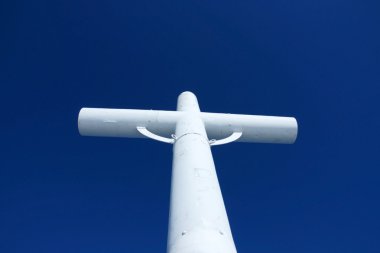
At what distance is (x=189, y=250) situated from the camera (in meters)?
3.43

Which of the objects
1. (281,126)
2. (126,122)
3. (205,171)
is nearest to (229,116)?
(281,126)

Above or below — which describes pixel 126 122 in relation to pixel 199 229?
above

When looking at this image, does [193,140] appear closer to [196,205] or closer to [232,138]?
[232,138]

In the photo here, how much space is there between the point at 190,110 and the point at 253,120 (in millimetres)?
1590

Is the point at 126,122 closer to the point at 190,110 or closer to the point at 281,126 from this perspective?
the point at 190,110

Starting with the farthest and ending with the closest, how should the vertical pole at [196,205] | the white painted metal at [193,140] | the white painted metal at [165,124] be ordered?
the white painted metal at [165,124], the white painted metal at [193,140], the vertical pole at [196,205]

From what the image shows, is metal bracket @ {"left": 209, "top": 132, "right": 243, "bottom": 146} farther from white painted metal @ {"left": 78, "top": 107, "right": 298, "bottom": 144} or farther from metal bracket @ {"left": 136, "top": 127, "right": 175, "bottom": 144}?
metal bracket @ {"left": 136, "top": 127, "right": 175, "bottom": 144}

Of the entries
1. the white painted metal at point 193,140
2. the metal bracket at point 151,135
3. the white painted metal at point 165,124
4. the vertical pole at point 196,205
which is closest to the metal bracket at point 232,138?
the white painted metal at point 193,140

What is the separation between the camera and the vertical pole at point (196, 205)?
3.59 metres

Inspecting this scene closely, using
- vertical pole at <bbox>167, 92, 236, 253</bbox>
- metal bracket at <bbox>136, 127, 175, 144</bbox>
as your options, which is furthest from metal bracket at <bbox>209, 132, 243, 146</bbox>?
metal bracket at <bbox>136, 127, 175, 144</bbox>

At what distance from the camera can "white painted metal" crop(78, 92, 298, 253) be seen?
12.3ft

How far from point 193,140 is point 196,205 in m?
1.96

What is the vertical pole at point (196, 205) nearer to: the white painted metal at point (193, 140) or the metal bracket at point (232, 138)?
the white painted metal at point (193, 140)

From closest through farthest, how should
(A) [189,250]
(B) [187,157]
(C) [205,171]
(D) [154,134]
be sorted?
(A) [189,250], (C) [205,171], (B) [187,157], (D) [154,134]
